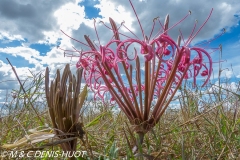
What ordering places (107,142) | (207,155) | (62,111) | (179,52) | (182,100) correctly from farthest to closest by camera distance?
(182,100) → (107,142) → (207,155) → (179,52) → (62,111)

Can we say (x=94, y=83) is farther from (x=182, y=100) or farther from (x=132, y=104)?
(x=182, y=100)

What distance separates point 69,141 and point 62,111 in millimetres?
130

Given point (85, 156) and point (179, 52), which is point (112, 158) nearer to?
point (85, 156)

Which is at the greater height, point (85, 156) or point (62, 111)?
point (62, 111)

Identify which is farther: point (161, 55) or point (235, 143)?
point (235, 143)

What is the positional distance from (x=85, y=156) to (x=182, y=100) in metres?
1.22

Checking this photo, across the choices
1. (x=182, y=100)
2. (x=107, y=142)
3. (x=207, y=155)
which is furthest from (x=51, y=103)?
(x=182, y=100)

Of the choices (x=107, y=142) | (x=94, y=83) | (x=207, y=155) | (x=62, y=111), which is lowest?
(x=207, y=155)

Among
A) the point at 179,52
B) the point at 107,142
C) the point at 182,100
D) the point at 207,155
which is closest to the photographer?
the point at 179,52

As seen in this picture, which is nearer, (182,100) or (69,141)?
(69,141)

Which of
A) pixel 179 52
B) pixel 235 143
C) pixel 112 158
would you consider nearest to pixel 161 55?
pixel 179 52

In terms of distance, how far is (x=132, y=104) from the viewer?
1.38 metres

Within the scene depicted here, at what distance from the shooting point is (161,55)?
1425 millimetres

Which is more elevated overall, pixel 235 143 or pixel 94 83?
pixel 94 83
